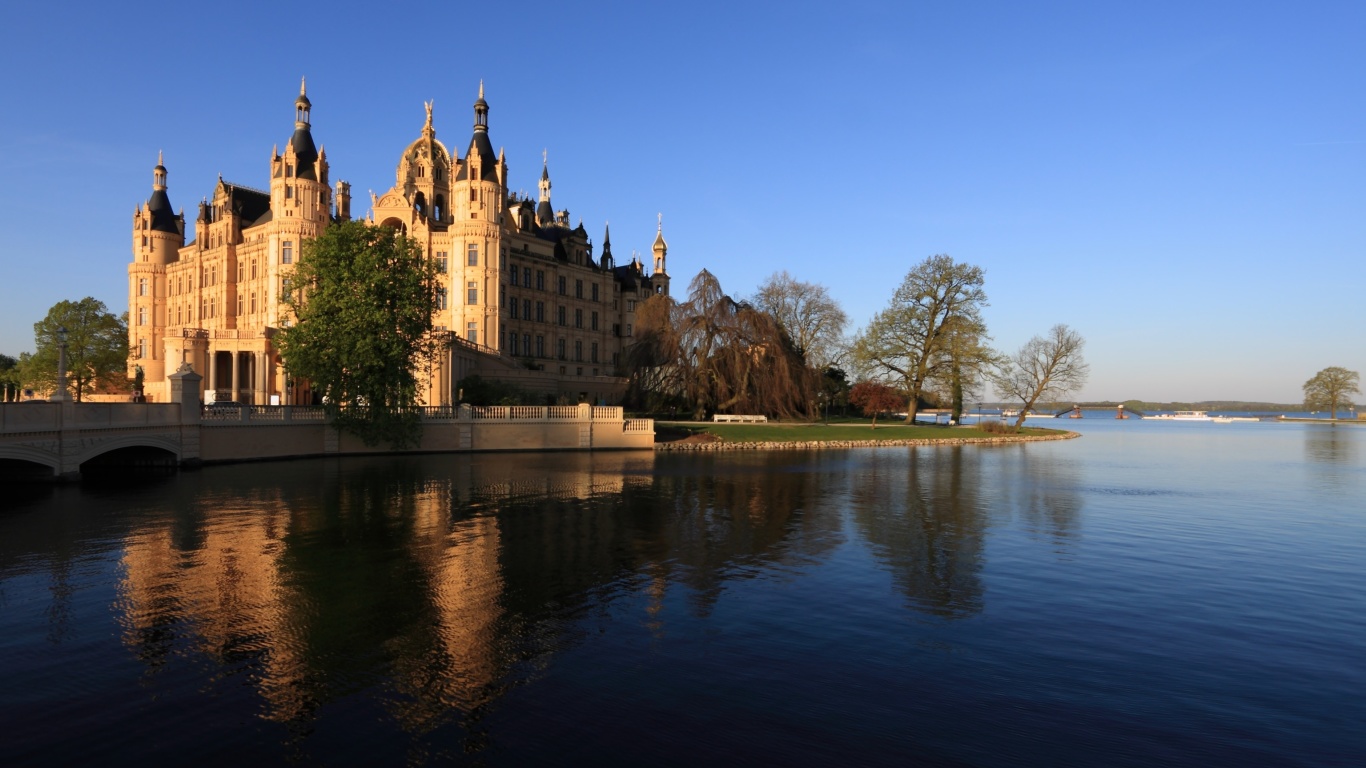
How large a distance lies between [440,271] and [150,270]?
54064mm

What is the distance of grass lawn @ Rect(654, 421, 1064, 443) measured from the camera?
5556cm

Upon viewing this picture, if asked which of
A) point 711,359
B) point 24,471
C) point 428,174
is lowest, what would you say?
point 24,471

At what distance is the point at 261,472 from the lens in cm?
3434

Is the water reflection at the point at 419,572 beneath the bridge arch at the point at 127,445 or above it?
beneath

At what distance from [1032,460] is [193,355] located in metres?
62.8

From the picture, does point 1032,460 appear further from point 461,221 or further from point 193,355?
point 193,355

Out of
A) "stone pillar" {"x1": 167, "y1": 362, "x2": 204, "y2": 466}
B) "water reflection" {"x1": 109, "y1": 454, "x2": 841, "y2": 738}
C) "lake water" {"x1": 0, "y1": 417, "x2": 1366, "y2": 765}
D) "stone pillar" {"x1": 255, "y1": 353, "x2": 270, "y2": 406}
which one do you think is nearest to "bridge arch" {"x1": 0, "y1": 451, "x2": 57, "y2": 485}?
"lake water" {"x1": 0, "y1": 417, "x2": 1366, "y2": 765}

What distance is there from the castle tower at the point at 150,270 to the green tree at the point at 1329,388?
558 feet

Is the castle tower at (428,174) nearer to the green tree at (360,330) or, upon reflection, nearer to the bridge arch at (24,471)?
the green tree at (360,330)

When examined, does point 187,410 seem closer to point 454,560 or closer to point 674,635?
point 454,560

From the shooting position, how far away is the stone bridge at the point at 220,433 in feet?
88.5

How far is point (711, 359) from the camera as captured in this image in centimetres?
6184

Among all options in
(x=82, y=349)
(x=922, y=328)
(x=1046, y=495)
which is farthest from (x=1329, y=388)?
(x=82, y=349)

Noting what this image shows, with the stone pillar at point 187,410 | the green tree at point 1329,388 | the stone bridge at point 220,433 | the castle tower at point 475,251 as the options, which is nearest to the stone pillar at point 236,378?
the castle tower at point 475,251
